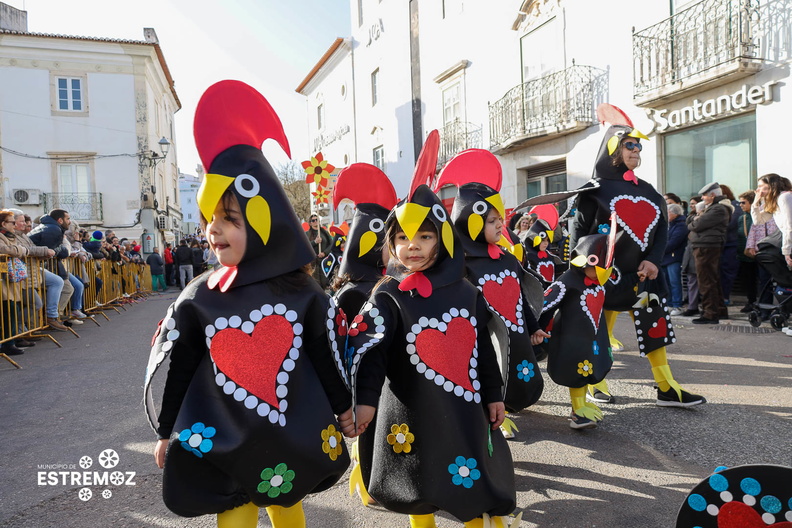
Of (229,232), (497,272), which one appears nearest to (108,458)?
(229,232)

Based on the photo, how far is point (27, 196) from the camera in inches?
953

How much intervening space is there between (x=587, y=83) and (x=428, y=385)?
11.9 meters

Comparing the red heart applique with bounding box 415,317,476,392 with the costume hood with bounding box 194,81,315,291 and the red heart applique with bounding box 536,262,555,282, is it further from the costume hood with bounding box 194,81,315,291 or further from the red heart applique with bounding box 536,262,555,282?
the red heart applique with bounding box 536,262,555,282

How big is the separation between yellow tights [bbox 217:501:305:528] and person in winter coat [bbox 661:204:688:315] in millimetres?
7955

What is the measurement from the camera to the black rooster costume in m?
3.43

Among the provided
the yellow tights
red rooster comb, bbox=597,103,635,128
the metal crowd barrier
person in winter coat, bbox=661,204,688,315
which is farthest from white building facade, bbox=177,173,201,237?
the yellow tights

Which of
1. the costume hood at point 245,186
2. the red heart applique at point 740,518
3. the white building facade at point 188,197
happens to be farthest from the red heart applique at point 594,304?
the white building facade at point 188,197

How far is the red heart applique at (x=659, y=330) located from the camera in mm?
4285

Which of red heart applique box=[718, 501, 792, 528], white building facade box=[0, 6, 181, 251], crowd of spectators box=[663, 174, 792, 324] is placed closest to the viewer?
red heart applique box=[718, 501, 792, 528]

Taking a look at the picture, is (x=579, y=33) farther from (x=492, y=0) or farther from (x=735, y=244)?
(x=735, y=244)

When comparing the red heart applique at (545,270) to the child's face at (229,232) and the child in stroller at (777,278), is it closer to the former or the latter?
the child in stroller at (777,278)

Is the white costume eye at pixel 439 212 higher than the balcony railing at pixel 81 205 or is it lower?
lower

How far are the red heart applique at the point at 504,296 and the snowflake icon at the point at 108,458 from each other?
2543mm

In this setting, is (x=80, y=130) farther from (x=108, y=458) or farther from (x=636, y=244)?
(x=636, y=244)
